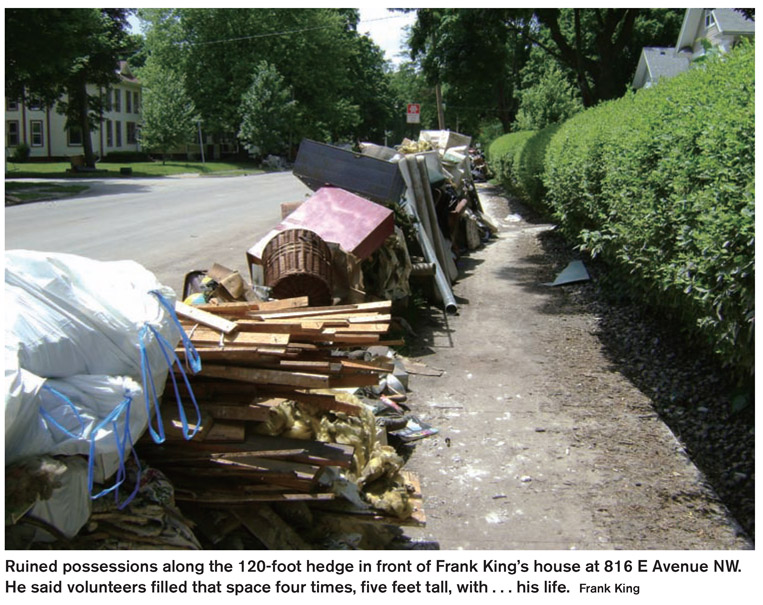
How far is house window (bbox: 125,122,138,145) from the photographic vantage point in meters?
66.9

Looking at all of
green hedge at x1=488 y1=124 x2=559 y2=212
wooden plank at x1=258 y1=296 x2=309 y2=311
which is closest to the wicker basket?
wooden plank at x1=258 y1=296 x2=309 y2=311

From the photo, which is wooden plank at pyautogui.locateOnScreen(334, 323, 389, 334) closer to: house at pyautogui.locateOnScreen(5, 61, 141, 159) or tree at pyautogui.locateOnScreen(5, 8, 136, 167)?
tree at pyautogui.locateOnScreen(5, 8, 136, 167)

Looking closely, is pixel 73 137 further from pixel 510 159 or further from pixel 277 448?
pixel 277 448

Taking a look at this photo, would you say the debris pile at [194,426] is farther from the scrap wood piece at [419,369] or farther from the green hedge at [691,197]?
the green hedge at [691,197]

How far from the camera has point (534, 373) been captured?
24.1 feet

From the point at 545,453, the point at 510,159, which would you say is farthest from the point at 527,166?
the point at 545,453

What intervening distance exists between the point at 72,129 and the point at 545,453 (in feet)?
191

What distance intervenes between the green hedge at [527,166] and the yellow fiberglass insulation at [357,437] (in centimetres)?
1233

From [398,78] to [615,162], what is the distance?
74.6 meters

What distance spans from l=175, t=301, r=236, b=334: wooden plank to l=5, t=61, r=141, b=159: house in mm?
48007

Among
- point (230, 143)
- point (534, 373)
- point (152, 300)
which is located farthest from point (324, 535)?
point (230, 143)

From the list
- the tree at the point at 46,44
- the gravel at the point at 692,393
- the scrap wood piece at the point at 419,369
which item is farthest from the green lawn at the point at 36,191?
the gravel at the point at 692,393

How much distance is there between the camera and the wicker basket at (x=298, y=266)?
22.4ft

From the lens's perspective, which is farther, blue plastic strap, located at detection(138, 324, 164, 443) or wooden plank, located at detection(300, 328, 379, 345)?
wooden plank, located at detection(300, 328, 379, 345)
